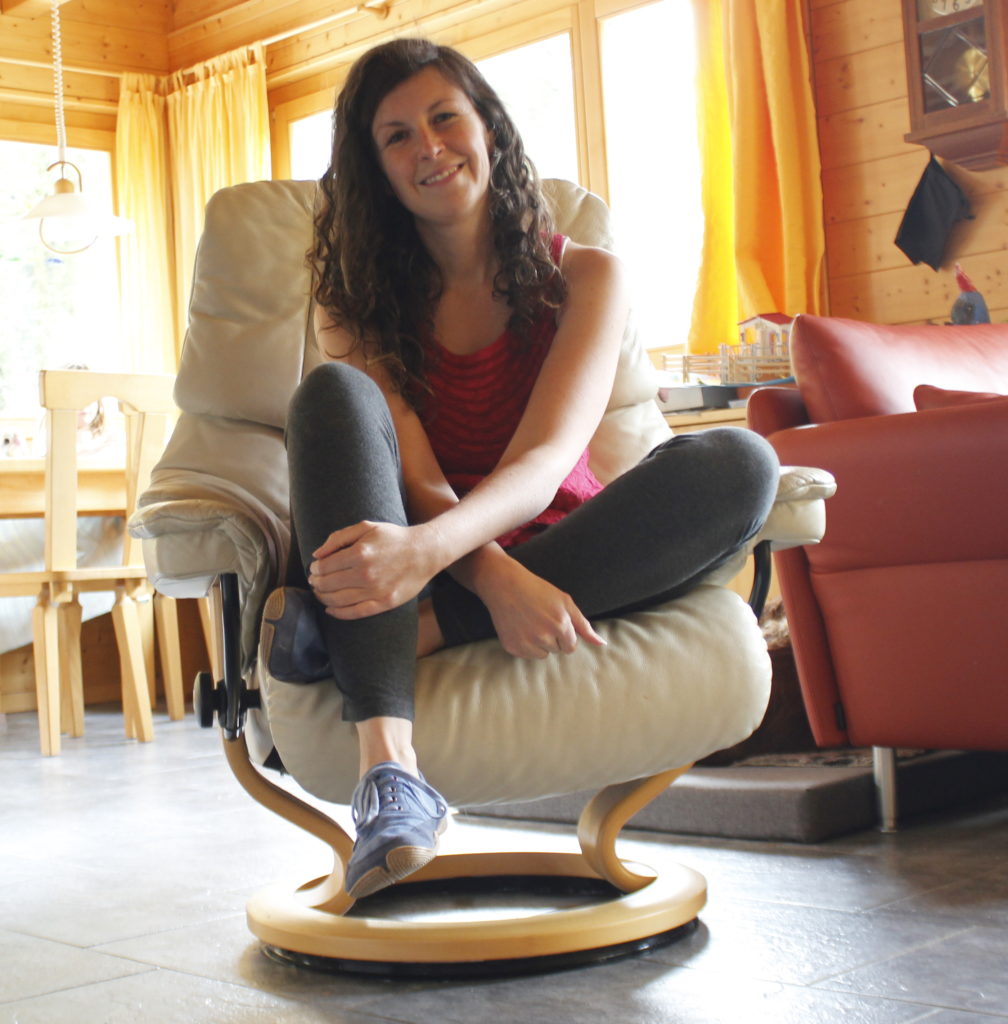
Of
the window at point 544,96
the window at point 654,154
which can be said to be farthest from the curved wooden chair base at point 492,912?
the window at point 544,96

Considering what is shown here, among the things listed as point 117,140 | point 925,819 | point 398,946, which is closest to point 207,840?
point 398,946

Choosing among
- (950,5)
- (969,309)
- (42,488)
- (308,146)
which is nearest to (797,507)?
(969,309)

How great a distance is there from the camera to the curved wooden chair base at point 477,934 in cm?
Result: 132

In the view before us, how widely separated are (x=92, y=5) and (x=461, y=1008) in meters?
5.26

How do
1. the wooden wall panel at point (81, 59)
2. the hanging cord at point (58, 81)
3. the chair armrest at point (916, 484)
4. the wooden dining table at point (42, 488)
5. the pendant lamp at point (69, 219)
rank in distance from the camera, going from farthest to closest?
1. the wooden wall panel at point (81, 59)
2. the hanging cord at point (58, 81)
3. the pendant lamp at point (69, 219)
4. the wooden dining table at point (42, 488)
5. the chair armrest at point (916, 484)

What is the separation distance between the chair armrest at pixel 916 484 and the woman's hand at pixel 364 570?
2.73 feet

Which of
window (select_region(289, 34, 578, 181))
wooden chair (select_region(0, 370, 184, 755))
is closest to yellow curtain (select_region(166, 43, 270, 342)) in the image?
window (select_region(289, 34, 578, 181))

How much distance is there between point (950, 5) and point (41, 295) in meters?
3.66

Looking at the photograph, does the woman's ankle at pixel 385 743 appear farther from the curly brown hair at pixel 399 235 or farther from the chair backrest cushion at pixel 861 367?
the chair backrest cushion at pixel 861 367

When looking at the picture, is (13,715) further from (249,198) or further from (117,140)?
(249,198)

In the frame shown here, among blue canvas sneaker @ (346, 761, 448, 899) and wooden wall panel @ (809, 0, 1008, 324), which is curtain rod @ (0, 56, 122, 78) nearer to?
wooden wall panel @ (809, 0, 1008, 324)

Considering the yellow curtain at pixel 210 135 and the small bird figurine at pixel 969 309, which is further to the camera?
the yellow curtain at pixel 210 135

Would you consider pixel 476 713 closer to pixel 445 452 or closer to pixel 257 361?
pixel 445 452

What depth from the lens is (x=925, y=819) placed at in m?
2.00
